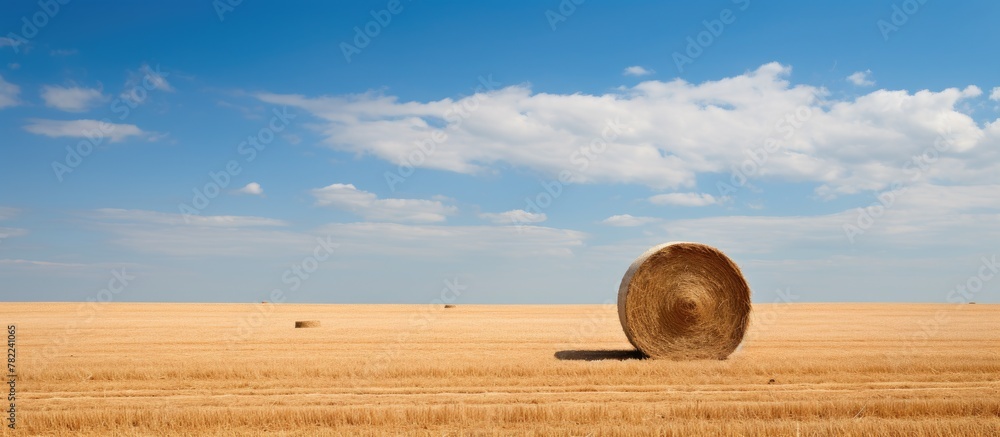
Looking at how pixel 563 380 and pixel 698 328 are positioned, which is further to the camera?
pixel 698 328

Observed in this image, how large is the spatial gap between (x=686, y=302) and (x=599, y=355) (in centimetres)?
211

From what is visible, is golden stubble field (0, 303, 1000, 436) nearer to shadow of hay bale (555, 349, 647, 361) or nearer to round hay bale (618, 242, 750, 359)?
shadow of hay bale (555, 349, 647, 361)

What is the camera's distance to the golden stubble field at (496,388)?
28.8 ft

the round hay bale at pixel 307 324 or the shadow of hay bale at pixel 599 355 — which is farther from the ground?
the round hay bale at pixel 307 324

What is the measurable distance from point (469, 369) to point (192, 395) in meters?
4.30

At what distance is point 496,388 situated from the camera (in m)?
11.5

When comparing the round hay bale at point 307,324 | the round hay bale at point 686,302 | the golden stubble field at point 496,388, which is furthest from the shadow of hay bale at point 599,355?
the round hay bale at point 307,324

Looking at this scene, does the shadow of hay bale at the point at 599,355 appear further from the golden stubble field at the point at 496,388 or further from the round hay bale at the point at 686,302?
the round hay bale at the point at 686,302

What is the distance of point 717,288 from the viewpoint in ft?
53.9

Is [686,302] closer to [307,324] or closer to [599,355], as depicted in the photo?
[599,355]

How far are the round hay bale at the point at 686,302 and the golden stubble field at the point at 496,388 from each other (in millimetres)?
679

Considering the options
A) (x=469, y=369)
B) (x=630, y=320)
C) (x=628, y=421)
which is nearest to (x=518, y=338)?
(x=630, y=320)

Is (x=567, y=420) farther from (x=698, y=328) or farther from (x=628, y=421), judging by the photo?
(x=698, y=328)

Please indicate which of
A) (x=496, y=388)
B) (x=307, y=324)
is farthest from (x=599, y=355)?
(x=307, y=324)
